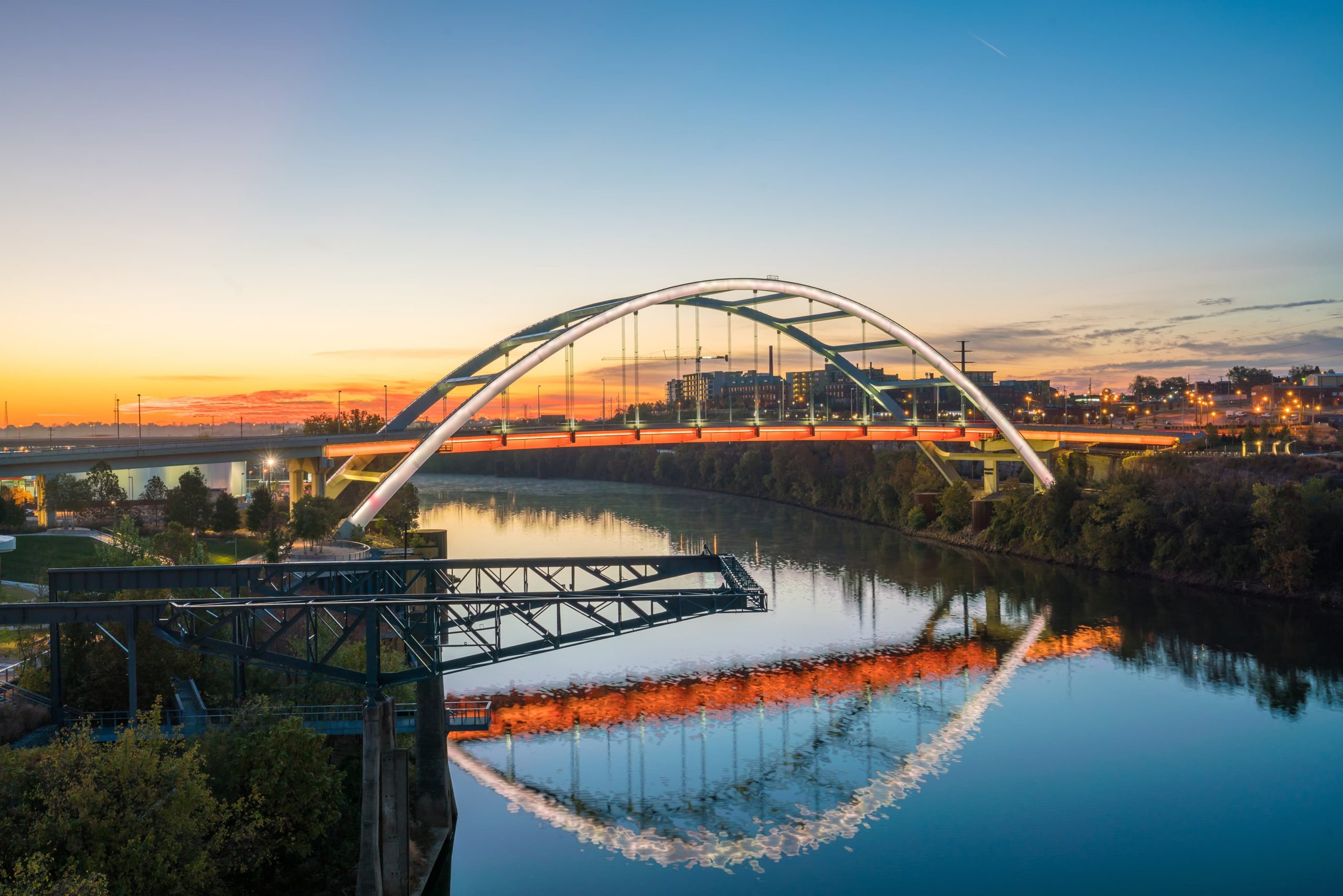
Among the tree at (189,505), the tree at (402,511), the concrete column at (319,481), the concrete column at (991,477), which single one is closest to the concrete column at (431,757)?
the concrete column at (319,481)

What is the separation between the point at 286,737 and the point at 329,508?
102 feet

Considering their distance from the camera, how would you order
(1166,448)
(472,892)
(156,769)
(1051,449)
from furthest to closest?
(1051,449)
(1166,448)
(472,892)
(156,769)

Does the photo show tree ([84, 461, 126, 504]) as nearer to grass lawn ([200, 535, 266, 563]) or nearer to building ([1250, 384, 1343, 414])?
grass lawn ([200, 535, 266, 563])

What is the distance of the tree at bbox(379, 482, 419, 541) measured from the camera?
54969 millimetres

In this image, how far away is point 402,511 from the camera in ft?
194

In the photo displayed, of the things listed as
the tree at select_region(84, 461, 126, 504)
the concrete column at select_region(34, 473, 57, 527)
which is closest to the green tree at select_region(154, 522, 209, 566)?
the concrete column at select_region(34, 473, 57, 527)

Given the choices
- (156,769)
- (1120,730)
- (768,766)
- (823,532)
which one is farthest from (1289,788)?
(823,532)

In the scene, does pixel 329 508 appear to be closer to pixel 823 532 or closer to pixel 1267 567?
pixel 823 532

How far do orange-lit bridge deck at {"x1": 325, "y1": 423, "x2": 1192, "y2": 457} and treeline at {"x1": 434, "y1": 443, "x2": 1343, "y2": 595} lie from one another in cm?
269

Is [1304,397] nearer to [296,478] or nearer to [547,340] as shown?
[547,340]

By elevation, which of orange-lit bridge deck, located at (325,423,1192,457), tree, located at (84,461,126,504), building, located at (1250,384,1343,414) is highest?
building, located at (1250,384,1343,414)

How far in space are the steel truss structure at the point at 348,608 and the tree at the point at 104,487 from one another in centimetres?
3259

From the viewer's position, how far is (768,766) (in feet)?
77.6

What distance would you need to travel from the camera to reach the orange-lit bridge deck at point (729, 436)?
4709 cm
